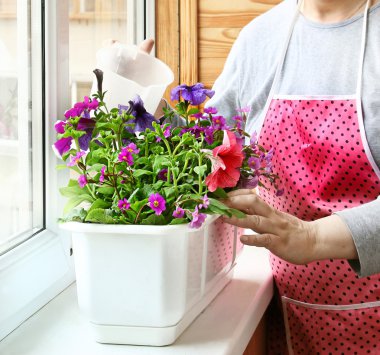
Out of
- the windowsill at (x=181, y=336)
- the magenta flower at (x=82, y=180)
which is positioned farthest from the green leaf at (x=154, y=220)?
the windowsill at (x=181, y=336)

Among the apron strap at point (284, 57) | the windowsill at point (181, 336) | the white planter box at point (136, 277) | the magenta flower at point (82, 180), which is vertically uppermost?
the apron strap at point (284, 57)

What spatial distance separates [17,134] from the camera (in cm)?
131

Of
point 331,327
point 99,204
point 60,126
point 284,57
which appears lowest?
point 331,327

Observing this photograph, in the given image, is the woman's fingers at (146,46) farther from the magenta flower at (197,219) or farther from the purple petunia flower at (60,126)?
the magenta flower at (197,219)

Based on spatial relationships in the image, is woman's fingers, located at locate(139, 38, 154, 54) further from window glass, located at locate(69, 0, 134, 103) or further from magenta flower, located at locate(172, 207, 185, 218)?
magenta flower, located at locate(172, 207, 185, 218)

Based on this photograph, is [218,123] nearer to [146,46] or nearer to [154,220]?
[154,220]

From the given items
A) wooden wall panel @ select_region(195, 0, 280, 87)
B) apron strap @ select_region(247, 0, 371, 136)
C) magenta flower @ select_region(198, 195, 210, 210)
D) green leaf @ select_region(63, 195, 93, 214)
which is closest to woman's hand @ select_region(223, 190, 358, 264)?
magenta flower @ select_region(198, 195, 210, 210)

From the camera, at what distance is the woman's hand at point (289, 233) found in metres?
1.09

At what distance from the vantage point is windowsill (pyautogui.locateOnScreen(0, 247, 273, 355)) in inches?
42.0

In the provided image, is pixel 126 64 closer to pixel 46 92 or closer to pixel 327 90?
pixel 46 92

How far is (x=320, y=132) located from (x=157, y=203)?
54 centimetres

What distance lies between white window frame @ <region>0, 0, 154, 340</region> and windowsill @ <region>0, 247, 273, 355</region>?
4 cm

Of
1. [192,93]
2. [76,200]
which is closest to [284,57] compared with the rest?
[192,93]

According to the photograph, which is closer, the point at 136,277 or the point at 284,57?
the point at 136,277
